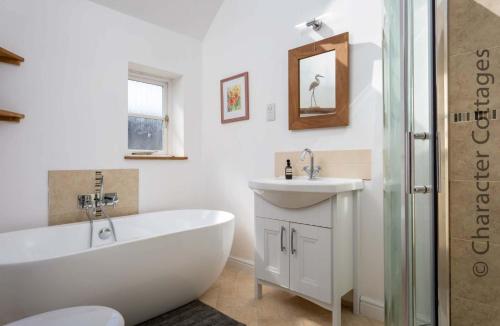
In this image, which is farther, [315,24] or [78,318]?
[315,24]

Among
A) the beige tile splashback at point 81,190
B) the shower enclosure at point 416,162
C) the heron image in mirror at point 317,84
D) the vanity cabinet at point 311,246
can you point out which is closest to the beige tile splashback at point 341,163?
A: the vanity cabinet at point 311,246

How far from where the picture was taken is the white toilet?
97cm

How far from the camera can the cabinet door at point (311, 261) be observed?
63.9 inches

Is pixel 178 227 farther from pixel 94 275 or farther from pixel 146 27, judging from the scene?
pixel 146 27

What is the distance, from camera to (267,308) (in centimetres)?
189

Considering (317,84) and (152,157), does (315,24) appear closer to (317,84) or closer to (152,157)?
(317,84)

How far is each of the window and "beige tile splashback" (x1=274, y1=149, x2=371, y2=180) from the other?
4.72 ft

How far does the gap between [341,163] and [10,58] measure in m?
2.27

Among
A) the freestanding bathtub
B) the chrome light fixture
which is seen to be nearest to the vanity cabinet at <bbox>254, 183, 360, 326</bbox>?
the freestanding bathtub

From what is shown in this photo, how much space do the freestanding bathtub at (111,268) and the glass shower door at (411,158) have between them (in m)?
1.23

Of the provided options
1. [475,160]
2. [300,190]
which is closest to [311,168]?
[300,190]

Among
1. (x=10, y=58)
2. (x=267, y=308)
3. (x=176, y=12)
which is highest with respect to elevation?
(x=176, y=12)

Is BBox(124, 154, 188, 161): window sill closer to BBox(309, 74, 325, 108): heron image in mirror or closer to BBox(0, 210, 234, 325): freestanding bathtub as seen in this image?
BBox(0, 210, 234, 325): freestanding bathtub

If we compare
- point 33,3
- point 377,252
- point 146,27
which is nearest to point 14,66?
point 33,3
